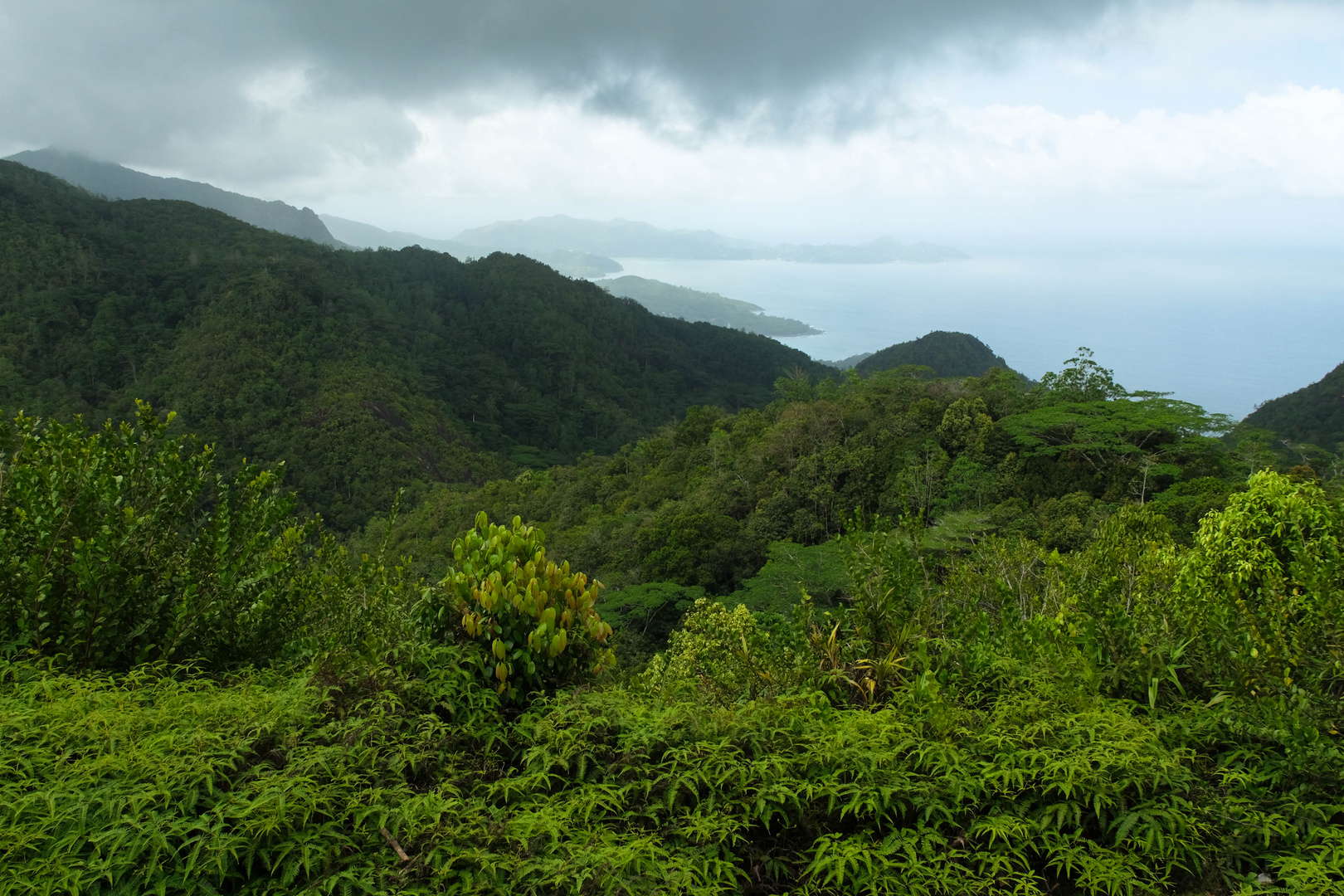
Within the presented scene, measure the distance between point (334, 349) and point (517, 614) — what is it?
5093 cm

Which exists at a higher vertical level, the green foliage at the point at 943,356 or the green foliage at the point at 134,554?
the green foliage at the point at 943,356

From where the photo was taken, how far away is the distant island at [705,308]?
120 metres

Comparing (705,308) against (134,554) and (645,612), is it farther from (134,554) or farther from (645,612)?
(134,554)

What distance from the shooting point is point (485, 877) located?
5.00 feet

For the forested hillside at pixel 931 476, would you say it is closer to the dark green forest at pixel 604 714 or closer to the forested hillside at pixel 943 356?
the dark green forest at pixel 604 714

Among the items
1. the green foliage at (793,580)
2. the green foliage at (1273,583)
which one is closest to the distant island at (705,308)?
the green foliage at (793,580)

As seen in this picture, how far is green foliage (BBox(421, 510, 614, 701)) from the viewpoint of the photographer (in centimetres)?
247

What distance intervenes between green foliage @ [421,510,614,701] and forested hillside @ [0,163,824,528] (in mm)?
31843

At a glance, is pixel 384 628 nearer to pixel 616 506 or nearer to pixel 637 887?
pixel 637 887

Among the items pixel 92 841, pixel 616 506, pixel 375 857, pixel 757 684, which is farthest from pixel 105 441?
pixel 616 506

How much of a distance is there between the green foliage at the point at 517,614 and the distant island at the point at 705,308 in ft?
364

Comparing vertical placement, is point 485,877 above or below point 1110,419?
below

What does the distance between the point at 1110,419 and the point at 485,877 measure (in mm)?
17773

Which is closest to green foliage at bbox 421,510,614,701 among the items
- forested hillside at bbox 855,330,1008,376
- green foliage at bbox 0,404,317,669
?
green foliage at bbox 0,404,317,669
